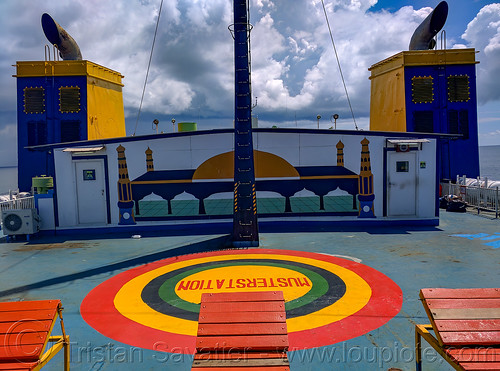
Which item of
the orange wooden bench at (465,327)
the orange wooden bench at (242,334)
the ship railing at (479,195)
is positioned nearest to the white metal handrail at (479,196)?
the ship railing at (479,195)

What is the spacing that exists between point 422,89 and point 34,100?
25561 mm

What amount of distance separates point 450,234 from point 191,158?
10281 millimetres

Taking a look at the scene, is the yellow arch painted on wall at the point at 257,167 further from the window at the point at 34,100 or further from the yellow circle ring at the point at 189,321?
the window at the point at 34,100

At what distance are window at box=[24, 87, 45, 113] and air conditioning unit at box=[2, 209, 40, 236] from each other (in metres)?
13.0

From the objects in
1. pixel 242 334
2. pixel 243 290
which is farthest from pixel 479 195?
pixel 242 334

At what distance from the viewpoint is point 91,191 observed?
15508mm

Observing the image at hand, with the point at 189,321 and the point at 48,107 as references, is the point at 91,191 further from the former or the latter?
the point at 48,107

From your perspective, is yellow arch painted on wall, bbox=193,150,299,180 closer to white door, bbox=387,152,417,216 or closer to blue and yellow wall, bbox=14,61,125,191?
white door, bbox=387,152,417,216

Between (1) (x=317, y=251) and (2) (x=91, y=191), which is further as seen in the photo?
(2) (x=91, y=191)

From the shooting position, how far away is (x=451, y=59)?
2484 centimetres

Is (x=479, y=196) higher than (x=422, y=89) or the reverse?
the reverse

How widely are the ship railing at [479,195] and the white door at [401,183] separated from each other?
4.23 meters

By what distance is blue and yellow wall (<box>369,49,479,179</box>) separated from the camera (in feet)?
81.1

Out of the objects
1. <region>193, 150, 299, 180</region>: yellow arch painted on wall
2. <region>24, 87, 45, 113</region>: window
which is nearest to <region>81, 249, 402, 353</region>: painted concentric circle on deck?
<region>193, 150, 299, 180</region>: yellow arch painted on wall
